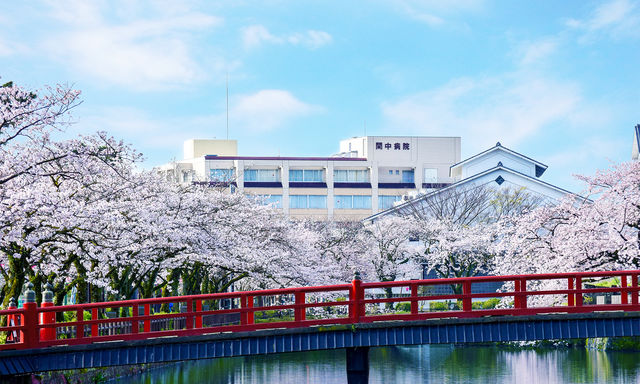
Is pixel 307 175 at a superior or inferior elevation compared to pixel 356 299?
superior

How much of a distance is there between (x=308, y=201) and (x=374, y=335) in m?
77.9

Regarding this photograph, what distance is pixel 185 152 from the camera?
10950cm

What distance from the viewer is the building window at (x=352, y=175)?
324ft

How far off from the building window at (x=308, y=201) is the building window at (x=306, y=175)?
1979 millimetres

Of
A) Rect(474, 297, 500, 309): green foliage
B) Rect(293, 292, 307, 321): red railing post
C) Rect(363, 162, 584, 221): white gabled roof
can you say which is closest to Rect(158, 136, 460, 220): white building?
Rect(363, 162, 584, 221): white gabled roof

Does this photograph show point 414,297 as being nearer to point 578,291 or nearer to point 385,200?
point 578,291

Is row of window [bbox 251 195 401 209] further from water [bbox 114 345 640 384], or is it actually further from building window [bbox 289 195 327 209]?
water [bbox 114 345 640 384]

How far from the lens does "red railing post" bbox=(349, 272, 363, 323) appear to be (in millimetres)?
19781

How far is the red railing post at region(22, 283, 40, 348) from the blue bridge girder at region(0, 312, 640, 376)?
1.07m

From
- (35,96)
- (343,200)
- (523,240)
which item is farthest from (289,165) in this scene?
(35,96)

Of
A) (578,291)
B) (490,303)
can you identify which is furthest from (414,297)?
(490,303)

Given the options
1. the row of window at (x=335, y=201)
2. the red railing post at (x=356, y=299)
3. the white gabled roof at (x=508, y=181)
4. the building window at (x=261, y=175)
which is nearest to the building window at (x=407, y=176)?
the row of window at (x=335, y=201)

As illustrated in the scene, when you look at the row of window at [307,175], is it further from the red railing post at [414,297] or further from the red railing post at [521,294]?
the red railing post at [521,294]

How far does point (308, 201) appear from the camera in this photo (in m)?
97.9
